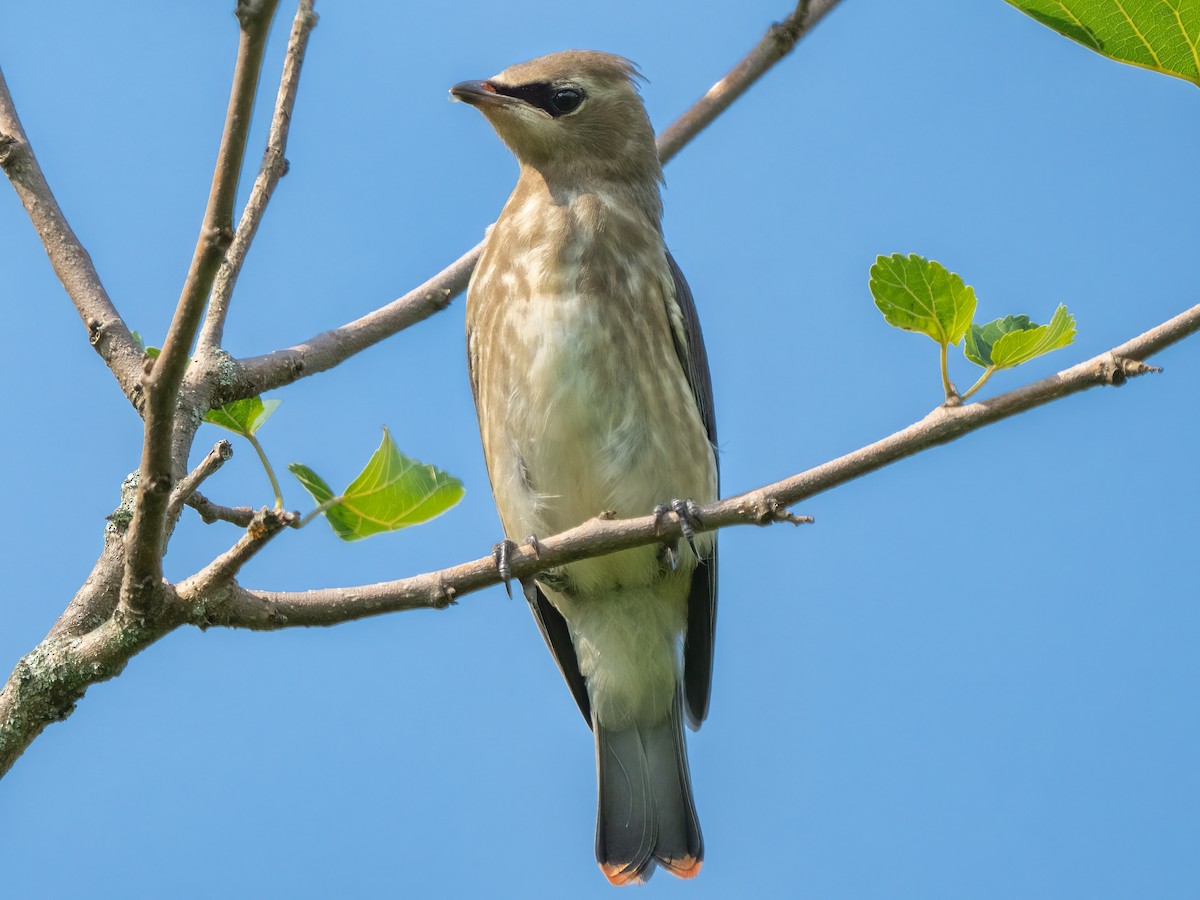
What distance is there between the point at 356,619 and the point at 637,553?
A: 245 centimetres

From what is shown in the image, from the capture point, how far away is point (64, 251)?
13.2 feet

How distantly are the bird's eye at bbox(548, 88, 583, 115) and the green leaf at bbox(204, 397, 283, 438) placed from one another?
2715 millimetres

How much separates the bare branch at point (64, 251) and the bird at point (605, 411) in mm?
1741

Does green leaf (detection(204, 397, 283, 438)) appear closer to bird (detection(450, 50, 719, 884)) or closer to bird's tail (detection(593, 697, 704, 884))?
bird (detection(450, 50, 719, 884))

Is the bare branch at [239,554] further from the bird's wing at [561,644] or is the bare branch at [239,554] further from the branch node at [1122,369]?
the bird's wing at [561,644]

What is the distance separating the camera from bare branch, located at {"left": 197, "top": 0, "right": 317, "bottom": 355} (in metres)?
4.09

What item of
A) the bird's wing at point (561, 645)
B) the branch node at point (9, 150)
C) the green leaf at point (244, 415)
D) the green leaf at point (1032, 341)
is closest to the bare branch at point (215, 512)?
the green leaf at point (244, 415)

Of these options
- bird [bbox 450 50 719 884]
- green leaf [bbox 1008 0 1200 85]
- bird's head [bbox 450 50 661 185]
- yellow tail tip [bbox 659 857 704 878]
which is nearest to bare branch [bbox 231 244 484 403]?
bird [bbox 450 50 719 884]

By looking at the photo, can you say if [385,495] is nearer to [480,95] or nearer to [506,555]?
[506,555]

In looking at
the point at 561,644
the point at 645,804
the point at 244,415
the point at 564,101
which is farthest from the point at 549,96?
the point at 645,804

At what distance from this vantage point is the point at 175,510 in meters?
3.53

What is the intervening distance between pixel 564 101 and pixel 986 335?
Result: 10.6 feet

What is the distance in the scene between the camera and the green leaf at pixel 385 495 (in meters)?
3.18

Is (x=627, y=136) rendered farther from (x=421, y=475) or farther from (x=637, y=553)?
(x=421, y=475)
